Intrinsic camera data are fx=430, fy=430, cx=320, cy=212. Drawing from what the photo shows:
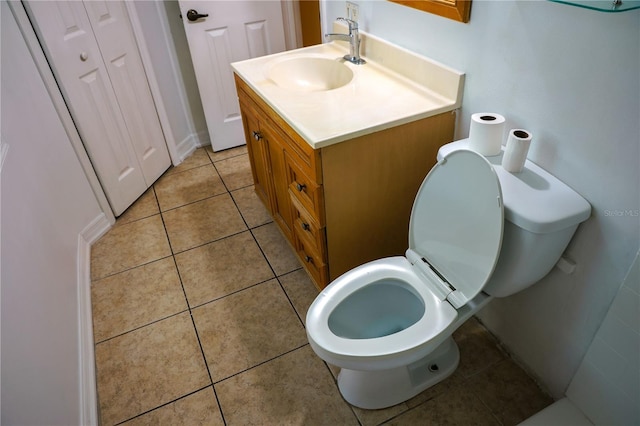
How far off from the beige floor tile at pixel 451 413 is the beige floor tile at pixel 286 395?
188 millimetres

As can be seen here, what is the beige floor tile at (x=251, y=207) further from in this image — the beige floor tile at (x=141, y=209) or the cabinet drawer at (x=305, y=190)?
the cabinet drawer at (x=305, y=190)

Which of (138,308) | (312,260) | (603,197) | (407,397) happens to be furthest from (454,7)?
(138,308)

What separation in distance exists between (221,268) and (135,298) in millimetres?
392

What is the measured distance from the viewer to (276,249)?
2121 mm

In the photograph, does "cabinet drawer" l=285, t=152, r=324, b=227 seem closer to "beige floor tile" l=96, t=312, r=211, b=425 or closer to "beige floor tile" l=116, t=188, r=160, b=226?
"beige floor tile" l=96, t=312, r=211, b=425

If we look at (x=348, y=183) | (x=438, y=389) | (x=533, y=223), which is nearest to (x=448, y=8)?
(x=348, y=183)

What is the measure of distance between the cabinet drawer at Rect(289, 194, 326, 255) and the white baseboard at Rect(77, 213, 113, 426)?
36.2 inches

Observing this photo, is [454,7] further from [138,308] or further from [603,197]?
[138,308]

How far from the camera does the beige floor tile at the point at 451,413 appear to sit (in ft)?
4.56

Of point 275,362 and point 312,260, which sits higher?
point 312,260

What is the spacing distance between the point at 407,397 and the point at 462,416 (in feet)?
0.59

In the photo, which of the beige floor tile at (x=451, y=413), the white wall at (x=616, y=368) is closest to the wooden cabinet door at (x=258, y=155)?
the beige floor tile at (x=451, y=413)

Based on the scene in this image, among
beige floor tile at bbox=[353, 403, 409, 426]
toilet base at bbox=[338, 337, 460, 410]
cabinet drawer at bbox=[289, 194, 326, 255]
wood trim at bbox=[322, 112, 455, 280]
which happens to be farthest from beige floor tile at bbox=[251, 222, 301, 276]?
beige floor tile at bbox=[353, 403, 409, 426]

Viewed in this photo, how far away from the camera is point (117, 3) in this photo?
224cm
